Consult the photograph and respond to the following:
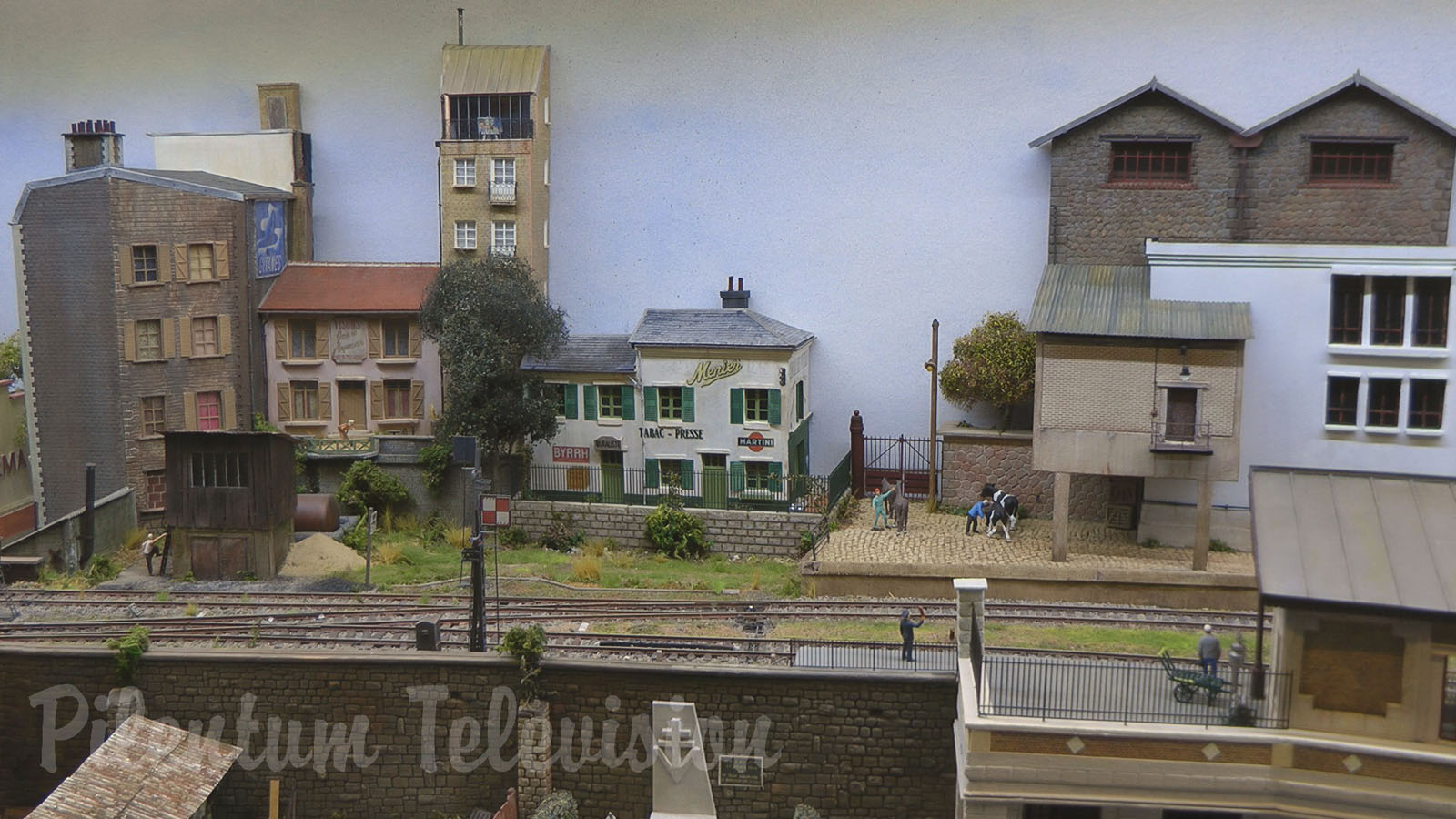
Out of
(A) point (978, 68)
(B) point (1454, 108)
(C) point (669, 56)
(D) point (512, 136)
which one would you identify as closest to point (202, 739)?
(D) point (512, 136)

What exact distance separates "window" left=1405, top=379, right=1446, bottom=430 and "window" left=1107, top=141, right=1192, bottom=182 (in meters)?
7.17

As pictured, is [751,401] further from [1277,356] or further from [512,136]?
[1277,356]

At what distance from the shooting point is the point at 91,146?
123 ft

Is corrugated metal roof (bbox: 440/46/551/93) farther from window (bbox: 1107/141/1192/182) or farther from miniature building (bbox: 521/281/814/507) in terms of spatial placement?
window (bbox: 1107/141/1192/182)

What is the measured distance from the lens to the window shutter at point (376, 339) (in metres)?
38.3

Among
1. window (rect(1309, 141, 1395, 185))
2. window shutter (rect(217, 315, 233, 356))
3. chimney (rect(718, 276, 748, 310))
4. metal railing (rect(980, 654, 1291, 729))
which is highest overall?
window (rect(1309, 141, 1395, 185))

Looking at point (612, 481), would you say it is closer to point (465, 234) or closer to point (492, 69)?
point (465, 234)

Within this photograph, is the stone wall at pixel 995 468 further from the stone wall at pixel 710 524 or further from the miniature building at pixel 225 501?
the miniature building at pixel 225 501

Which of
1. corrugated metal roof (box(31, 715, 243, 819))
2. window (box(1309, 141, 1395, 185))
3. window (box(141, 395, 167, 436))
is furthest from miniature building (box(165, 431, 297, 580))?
window (box(1309, 141, 1395, 185))

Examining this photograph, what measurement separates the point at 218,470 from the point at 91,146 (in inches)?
438

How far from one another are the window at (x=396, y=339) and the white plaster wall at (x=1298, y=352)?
19520 mm

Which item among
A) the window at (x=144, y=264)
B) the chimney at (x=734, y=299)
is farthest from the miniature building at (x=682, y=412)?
the window at (x=144, y=264)

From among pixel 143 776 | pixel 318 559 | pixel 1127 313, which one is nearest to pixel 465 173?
pixel 318 559

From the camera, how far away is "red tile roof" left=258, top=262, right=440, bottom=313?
38000 millimetres
